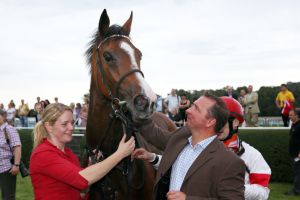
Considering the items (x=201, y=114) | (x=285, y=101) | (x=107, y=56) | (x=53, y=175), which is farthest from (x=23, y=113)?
(x=201, y=114)

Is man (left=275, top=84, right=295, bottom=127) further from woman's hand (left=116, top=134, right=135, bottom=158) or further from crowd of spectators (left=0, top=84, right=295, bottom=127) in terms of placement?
woman's hand (left=116, top=134, right=135, bottom=158)

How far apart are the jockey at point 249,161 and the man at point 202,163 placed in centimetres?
30

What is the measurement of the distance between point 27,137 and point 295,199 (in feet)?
26.8

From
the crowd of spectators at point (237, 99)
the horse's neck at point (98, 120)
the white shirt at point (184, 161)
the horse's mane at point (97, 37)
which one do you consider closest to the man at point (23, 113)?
the crowd of spectators at point (237, 99)

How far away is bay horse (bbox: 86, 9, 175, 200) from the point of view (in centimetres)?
331

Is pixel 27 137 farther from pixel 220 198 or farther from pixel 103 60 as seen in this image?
pixel 220 198

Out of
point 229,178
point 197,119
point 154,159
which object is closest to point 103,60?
point 154,159

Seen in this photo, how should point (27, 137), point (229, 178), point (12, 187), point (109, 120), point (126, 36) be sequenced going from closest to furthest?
point (229, 178) → point (109, 120) → point (126, 36) → point (12, 187) → point (27, 137)

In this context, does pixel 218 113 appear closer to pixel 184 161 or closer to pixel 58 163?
pixel 184 161

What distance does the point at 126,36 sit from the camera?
3.79m

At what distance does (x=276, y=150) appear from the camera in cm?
963

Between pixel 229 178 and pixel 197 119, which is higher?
pixel 197 119

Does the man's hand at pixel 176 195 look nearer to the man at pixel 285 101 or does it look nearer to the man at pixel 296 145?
the man at pixel 296 145

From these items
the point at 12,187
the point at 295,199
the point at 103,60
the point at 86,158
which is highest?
the point at 103,60
